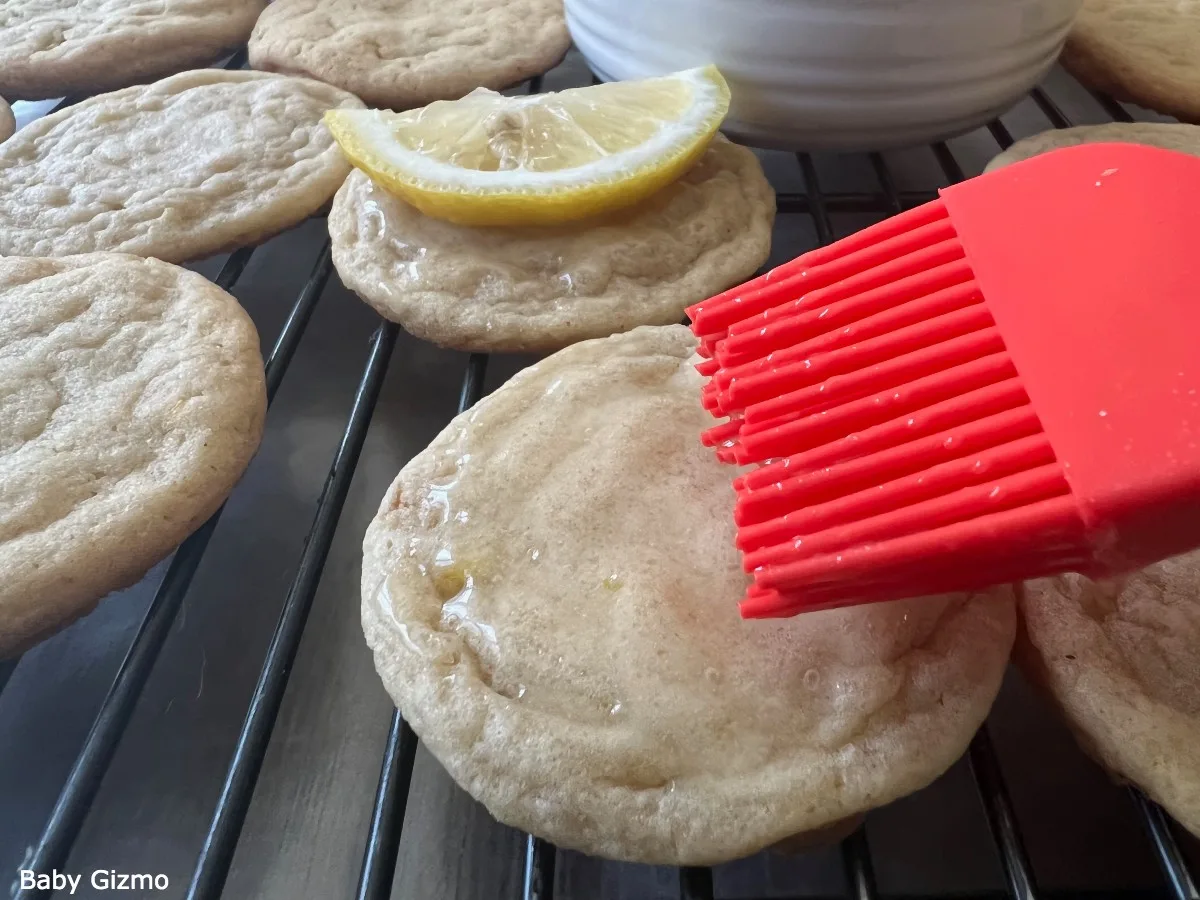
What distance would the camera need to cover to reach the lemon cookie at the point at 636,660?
2.15 ft

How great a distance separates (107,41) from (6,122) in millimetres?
220

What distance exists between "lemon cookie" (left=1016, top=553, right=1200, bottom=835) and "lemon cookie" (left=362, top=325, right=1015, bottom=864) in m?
0.04

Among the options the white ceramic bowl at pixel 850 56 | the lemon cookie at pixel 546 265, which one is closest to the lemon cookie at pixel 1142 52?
the white ceramic bowl at pixel 850 56

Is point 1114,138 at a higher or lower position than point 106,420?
higher

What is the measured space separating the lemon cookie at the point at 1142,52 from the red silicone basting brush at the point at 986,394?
2.99ft

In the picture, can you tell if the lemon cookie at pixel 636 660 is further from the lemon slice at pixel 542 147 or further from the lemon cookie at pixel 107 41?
the lemon cookie at pixel 107 41

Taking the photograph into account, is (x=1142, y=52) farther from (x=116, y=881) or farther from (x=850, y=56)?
(x=116, y=881)

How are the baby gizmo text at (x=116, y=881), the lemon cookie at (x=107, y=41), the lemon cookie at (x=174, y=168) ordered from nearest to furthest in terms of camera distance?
the baby gizmo text at (x=116, y=881), the lemon cookie at (x=174, y=168), the lemon cookie at (x=107, y=41)

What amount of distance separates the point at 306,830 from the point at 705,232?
0.84 m

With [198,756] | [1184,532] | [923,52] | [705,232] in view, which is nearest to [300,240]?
[705,232]

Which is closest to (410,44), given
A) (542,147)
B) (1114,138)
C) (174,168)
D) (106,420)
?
(174,168)

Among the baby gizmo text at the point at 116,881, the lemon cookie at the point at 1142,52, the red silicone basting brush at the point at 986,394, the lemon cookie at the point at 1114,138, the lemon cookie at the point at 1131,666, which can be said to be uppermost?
the red silicone basting brush at the point at 986,394

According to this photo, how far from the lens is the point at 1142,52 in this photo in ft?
4.73

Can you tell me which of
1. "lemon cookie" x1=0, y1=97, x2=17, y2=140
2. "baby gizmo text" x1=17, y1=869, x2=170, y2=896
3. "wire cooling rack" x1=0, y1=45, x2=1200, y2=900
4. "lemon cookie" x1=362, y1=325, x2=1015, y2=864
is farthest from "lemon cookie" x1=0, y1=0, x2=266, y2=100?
"baby gizmo text" x1=17, y1=869, x2=170, y2=896
